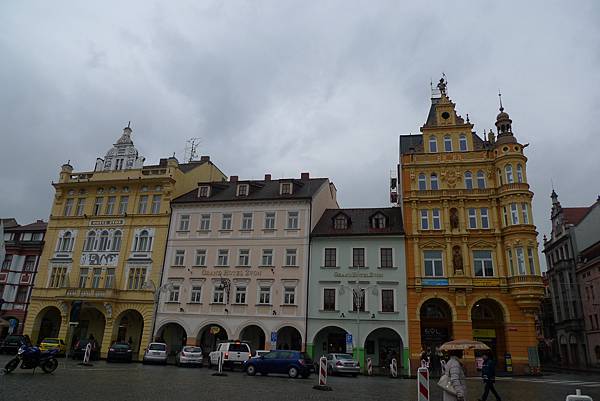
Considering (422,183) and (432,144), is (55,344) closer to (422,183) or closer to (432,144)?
(422,183)

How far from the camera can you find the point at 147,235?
139 ft

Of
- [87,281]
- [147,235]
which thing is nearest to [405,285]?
[147,235]

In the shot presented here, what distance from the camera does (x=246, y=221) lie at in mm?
41031

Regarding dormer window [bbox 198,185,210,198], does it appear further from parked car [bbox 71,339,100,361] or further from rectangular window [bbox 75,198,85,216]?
parked car [bbox 71,339,100,361]

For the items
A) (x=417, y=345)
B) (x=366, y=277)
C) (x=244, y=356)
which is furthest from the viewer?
(x=366, y=277)

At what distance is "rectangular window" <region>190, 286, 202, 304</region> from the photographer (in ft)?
129

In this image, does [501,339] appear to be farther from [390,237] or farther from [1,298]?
[1,298]

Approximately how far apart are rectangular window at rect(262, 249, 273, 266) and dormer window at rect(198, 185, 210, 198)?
8975 mm

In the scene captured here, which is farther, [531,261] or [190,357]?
[531,261]

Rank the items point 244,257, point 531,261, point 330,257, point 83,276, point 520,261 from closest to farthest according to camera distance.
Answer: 1. point 531,261
2. point 520,261
3. point 330,257
4. point 244,257
5. point 83,276

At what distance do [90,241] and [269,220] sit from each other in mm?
18602

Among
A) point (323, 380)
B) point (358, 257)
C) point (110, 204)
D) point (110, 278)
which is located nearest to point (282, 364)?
point (323, 380)

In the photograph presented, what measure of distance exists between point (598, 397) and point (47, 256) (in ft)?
150

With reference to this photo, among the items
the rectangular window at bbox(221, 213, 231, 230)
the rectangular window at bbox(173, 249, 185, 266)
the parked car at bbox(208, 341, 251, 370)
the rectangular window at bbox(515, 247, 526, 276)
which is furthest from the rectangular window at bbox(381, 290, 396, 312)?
the rectangular window at bbox(173, 249, 185, 266)
